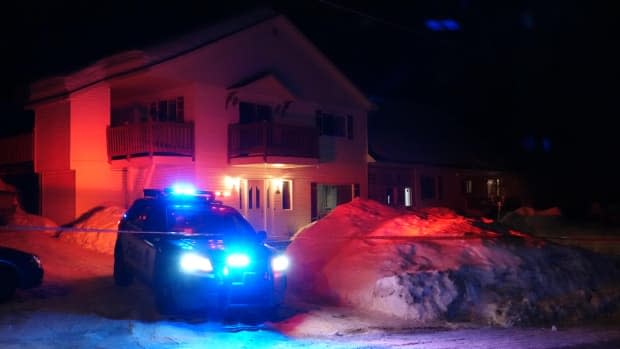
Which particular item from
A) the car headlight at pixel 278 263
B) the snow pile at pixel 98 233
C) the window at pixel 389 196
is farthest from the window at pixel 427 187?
the car headlight at pixel 278 263

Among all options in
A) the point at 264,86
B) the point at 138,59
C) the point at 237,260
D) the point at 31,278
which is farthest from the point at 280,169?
the point at 237,260

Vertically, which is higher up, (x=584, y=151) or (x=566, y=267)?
(x=584, y=151)

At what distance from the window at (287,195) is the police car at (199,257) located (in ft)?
42.4

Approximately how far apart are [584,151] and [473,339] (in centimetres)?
4063

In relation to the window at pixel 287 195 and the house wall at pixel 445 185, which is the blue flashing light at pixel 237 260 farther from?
the house wall at pixel 445 185

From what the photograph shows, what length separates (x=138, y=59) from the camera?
21438 mm

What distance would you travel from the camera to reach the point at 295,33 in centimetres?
2605

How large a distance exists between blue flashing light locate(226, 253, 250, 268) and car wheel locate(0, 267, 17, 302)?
4298 mm

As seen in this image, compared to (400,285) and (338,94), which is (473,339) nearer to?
(400,285)

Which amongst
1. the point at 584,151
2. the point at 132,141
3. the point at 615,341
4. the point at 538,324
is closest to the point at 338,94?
the point at 132,141

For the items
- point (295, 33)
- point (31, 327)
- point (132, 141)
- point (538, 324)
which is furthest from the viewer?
point (295, 33)

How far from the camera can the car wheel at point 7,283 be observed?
11.6 m

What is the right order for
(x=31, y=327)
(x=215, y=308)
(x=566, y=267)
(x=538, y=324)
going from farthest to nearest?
(x=566, y=267)
(x=538, y=324)
(x=215, y=308)
(x=31, y=327)

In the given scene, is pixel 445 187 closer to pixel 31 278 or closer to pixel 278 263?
pixel 278 263
